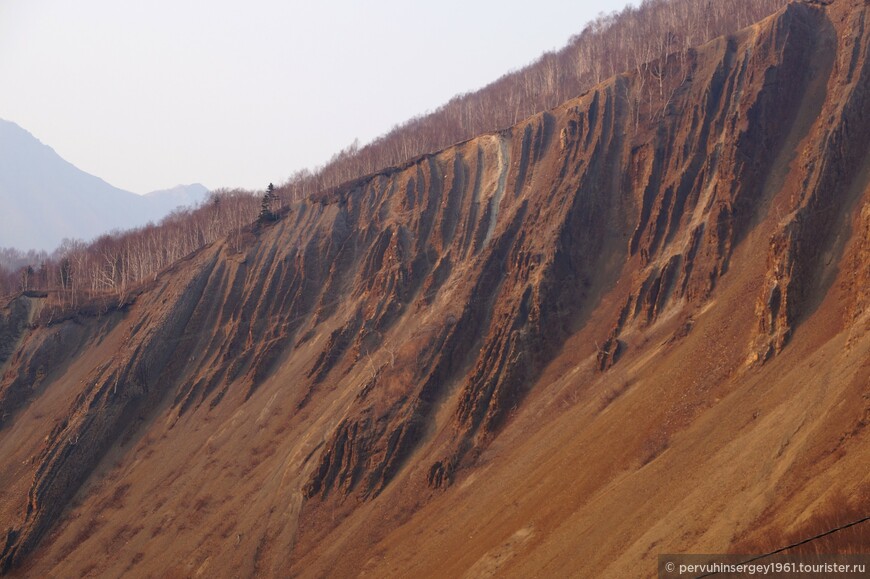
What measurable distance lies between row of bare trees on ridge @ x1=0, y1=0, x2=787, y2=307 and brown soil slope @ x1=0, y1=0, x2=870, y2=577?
1400 cm

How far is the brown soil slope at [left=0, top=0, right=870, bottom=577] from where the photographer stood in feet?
81.8

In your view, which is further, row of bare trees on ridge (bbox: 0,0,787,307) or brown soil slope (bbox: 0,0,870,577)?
row of bare trees on ridge (bbox: 0,0,787,307)

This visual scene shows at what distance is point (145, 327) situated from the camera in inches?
2211

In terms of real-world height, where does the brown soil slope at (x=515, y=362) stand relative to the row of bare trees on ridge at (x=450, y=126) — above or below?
below

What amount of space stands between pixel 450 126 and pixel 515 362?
46227 millimetres

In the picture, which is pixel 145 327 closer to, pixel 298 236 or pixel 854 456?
pixel 298 236

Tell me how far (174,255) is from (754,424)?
6658 cm

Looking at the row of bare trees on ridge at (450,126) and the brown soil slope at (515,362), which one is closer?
the brown soil slope at (515,362)

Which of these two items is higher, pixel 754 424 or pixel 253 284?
pixel 253 284

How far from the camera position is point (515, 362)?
38250mm

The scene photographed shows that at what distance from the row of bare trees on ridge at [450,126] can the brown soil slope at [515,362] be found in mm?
13995

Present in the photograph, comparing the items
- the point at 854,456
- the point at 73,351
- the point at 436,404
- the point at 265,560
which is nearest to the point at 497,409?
the point at 436,404

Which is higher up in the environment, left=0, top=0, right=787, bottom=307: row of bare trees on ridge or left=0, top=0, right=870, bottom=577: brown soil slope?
left=0, top=0, right=787, bottom=307: row of bare trees on ridge

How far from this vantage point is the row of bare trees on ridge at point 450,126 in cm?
6756
